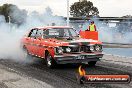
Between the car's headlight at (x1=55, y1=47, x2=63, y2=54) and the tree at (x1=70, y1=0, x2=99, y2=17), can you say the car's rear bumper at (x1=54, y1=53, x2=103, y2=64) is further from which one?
the tree at (x1=70, y1=0, x2=99, y2=17)

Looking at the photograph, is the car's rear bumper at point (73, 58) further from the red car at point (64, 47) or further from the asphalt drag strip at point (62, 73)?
the asphalt drag strip at point (62, 73)

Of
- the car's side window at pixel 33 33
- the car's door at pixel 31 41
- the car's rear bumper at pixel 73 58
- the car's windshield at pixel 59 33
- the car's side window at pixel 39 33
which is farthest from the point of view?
the car's side window at pixel 33 33

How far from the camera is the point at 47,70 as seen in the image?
40.0 ft

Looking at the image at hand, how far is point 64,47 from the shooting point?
481 inches

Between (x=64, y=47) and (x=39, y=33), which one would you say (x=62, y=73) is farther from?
(x=39, y=33)

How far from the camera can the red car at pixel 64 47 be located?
480 inches

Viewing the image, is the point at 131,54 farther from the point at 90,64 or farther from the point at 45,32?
the point at 45,32

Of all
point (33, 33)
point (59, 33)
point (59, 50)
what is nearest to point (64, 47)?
point (59, 50)

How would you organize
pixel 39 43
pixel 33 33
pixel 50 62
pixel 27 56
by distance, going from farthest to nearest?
pixel 27 56, pixel 33 33, pixel 39 43, pixel 50 62

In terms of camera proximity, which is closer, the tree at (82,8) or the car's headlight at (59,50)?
the car's headlight at (59,50)

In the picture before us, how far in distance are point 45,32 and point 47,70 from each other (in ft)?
6.60

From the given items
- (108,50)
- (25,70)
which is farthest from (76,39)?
(108,50)

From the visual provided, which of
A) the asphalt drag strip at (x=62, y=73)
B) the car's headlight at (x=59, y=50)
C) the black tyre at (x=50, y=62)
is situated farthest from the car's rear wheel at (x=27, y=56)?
the car's headlight at (x=59, y=50)

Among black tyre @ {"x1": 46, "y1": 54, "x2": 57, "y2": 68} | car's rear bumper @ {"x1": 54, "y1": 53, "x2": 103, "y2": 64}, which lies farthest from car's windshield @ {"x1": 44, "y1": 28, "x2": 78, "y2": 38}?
car's rear bumper @ {"x1": 54, "y1": 53, "x2": 103, "y2": 64}
